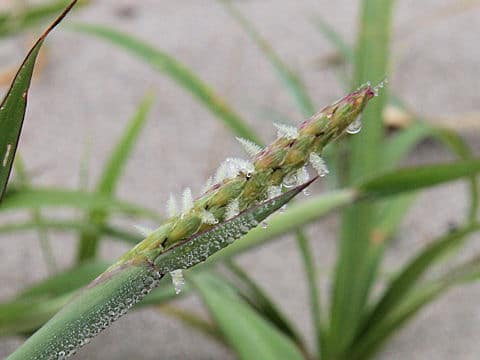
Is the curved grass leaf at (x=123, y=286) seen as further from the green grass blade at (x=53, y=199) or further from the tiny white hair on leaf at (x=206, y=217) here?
the green grass blade at (x=53, y=199)

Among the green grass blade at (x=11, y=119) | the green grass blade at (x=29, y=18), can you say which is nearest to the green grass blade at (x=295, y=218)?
the green grass blade at (x=11, y=119)

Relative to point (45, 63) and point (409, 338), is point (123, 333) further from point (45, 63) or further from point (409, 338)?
point (45, 63)

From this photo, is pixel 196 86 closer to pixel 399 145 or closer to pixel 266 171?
pixel 399 145

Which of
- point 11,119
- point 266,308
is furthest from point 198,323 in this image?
point 11,119

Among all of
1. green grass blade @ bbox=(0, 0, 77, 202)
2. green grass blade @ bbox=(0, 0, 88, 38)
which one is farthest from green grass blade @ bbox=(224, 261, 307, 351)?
green grass blade @ bbox=(0, 0, 77, 202)

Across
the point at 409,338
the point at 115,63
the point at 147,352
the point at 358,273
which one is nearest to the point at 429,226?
the point at 409,338

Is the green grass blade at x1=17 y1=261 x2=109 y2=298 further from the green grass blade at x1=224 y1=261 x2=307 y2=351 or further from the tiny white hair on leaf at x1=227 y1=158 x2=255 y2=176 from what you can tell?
the tiny white hair on leaf at x1=227 y1=158 x2=255 y2=176
